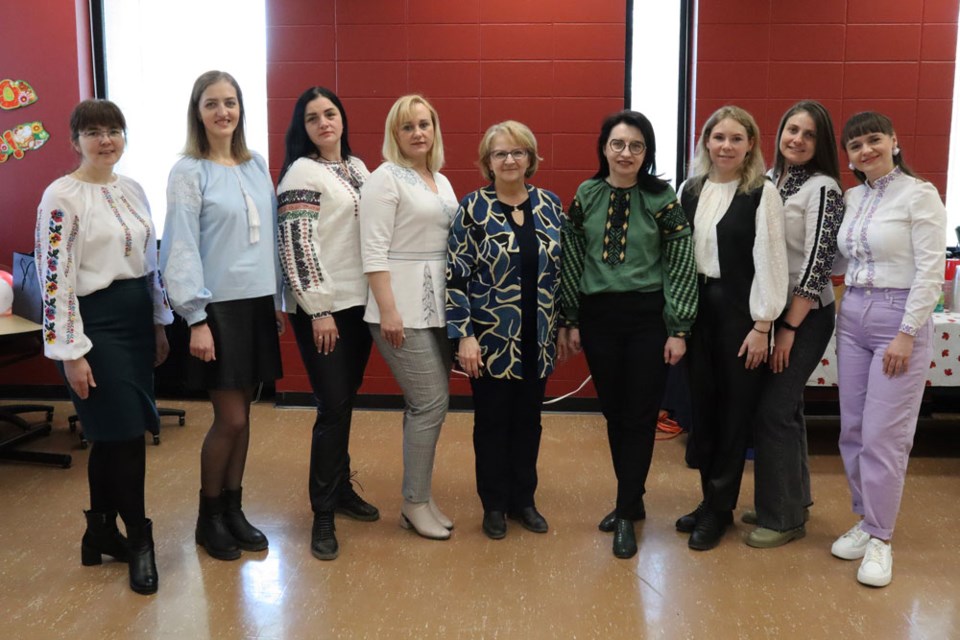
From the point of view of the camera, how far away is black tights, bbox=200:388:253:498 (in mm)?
2537

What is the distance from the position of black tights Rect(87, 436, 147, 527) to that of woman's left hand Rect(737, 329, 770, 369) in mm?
1928

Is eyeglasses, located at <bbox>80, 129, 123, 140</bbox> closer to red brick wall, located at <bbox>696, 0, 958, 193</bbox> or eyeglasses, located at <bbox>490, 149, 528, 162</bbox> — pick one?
eyeglasses, located at <bbox>490, 149, 528, 162</bbox>

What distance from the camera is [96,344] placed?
7.48 feet

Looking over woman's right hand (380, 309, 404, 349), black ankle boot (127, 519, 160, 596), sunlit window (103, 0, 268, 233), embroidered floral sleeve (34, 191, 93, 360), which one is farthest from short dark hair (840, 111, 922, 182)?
sunlit window (103, 0, 268, 233)

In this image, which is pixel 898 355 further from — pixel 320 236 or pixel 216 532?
pixel 216 532

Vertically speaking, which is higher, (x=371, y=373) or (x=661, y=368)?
(x=661, y=368)

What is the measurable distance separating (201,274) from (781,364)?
1.88m

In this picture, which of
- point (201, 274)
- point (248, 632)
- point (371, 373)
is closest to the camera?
point (248, 632)

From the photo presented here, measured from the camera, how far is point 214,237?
2.40 meters

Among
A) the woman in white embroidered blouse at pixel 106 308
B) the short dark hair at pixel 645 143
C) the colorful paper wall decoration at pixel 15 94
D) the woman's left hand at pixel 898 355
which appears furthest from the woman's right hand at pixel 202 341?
the colorful paper wall decoration at pixel 15 94

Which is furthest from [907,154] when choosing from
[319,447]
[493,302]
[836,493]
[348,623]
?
[348,623]

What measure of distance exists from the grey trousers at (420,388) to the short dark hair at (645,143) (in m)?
0.81

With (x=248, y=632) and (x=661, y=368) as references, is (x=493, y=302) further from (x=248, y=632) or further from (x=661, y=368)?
(x=248, y=632)

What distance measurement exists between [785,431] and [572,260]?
92 cm
